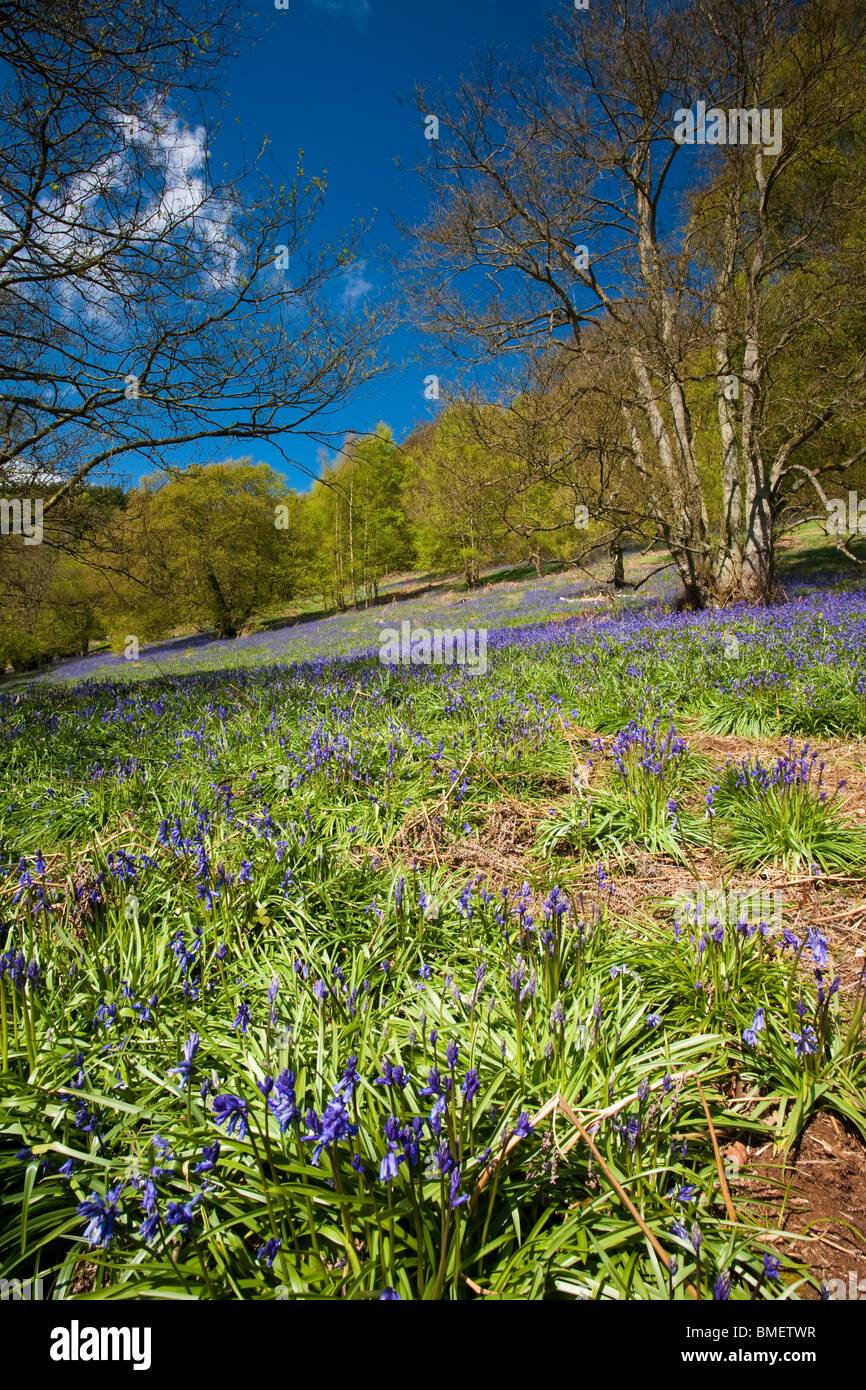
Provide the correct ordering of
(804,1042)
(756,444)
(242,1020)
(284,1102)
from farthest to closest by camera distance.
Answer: (756,444) → (242,1020) → (804,1042) → (284,1102)

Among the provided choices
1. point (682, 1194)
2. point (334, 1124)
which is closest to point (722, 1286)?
point (682, 1194)

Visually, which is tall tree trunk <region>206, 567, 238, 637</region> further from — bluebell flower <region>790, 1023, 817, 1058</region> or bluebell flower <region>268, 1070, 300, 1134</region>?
bluebell flower <region>790, 1023, 817, 1058</region>

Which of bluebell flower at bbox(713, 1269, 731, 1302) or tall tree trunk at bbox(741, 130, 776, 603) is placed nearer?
bluebell flower at bbox(713, 1269, 731, 1302)

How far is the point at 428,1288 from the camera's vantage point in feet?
3.61

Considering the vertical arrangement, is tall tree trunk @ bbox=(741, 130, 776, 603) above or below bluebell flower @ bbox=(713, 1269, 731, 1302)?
above

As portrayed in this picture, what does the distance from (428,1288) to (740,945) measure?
1.56m

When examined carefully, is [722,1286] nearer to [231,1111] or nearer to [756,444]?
[231,1111]

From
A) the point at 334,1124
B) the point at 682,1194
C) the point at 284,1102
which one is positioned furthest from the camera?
the point at 682,1194

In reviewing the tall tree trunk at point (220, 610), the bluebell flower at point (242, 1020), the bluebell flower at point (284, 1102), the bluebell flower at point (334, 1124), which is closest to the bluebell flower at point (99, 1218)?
the bluebell flower at point (284, 1102)

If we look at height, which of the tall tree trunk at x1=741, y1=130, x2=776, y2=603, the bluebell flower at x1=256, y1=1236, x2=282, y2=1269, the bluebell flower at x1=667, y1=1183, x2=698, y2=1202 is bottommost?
the bluebell flower at x1=667, y1=1183, x2=698, y2=1202

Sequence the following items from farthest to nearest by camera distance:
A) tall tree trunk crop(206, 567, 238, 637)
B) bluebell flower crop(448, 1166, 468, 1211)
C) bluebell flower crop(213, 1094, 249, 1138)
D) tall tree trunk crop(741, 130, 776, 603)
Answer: tall tree trunk crop(206, 567, 238, 637) → tall tree trunk crop(741, 130, 776, 603) → bluebell flower crop(213, 1094, 249, 1138) → bluebell flower crop(448, 1166, 468, 1211)

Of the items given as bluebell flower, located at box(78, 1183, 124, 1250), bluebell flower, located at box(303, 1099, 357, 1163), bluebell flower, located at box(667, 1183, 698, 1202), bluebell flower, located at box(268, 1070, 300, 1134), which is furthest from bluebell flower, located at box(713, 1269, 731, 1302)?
bluebell flower, located at box(78, 1183, 124, 1250)

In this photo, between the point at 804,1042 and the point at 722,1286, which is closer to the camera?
the point at 722,1286
